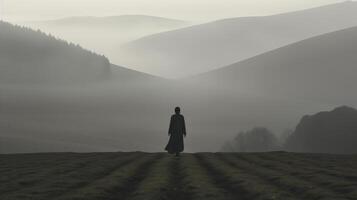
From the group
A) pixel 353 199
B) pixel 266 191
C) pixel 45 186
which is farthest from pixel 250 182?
pixel 45 186

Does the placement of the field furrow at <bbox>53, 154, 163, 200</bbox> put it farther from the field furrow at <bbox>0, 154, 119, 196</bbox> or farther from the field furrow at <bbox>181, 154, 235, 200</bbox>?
the field furrow at <bbox>0, 154, 119, 196</bbox>

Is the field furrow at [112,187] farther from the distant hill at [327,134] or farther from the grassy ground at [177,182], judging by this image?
the distant hill at [327,134]

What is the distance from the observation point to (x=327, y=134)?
13275cm

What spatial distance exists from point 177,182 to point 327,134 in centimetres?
11024

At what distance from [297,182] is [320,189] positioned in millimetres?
2295

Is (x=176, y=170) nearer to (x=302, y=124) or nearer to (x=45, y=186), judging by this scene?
(x=45, y=186)

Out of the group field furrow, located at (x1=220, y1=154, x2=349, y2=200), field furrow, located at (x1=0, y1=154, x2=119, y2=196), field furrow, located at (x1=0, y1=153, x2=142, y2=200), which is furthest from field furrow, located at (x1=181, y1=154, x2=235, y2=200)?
field furrow, located at (x1=0, y1=154, x2=119, y2=196)

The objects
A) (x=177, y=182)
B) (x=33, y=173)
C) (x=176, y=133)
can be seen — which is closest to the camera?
(x=177, y=182)

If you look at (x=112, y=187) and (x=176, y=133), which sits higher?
(x=176, y=133)

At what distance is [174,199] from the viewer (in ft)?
72.2

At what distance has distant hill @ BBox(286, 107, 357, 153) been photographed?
129125 mm

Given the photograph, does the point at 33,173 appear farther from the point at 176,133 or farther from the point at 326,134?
the point at 326,134

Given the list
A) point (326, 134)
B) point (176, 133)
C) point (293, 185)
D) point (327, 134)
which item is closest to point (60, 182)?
point (293, 185)

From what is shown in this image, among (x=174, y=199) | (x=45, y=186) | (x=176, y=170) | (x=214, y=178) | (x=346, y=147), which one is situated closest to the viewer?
(x=174, y=199)
